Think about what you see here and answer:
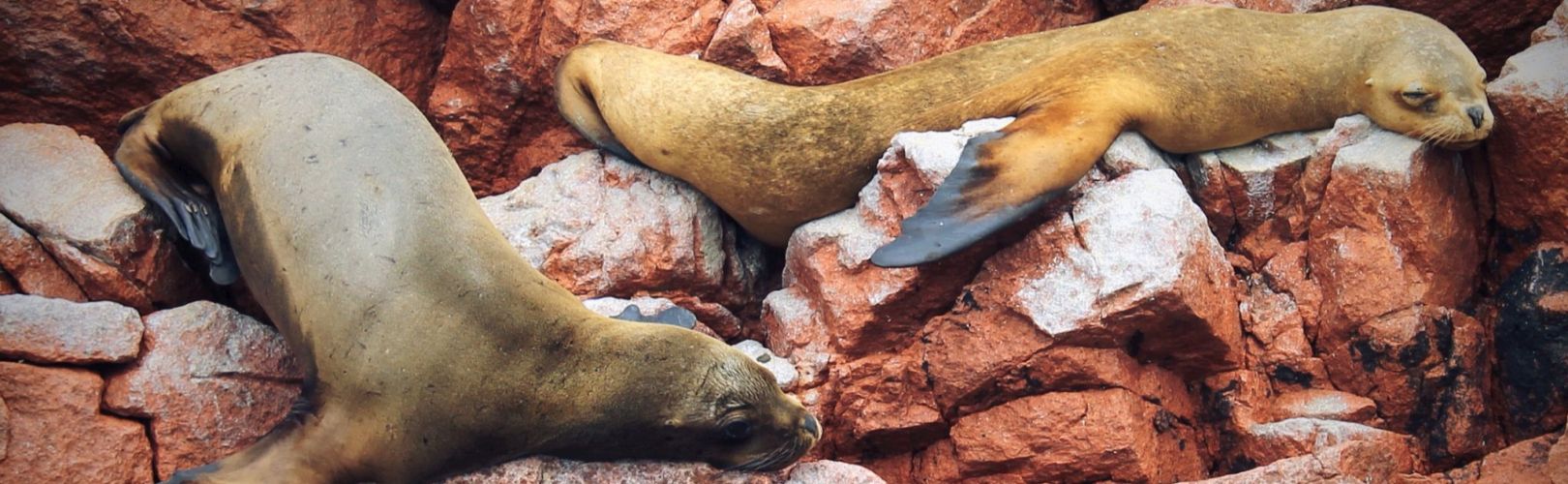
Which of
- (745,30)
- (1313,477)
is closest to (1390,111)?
(1313,477)

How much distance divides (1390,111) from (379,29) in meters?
4.26

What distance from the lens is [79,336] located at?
5352 millimetres

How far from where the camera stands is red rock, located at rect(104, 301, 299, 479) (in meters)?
5.37

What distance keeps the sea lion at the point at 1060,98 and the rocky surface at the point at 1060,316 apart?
0.43 feet

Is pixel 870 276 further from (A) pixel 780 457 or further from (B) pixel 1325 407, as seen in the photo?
(B) pixel 1325 407

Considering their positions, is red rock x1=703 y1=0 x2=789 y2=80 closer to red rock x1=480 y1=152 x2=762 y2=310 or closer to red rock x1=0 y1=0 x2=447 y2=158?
red rock x1=480 y1=152 x2=762 y2=310

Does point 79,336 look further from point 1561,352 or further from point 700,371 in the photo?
point 1561,352

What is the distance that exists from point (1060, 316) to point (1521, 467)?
1424 millimetres

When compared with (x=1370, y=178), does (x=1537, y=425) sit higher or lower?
lower

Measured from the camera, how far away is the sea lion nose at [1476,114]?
19.5 feet

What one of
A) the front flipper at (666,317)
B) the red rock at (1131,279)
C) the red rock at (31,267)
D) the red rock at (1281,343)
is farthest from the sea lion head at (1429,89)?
the red rock at (31,267)

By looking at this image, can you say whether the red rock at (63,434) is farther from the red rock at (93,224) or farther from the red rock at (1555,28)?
the red rock at (1555,28)

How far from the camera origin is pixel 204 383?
550 centimetres

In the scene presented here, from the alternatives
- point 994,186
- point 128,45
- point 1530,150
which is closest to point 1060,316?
point 994,186
